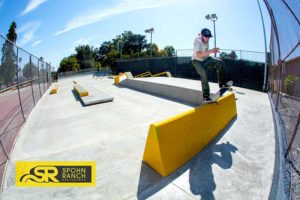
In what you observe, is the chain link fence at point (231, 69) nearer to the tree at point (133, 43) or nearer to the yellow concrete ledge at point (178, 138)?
the yellow concrete ledge at point (178, 138)

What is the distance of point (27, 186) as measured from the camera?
11.1 feet

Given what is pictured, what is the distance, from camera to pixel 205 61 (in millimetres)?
5172

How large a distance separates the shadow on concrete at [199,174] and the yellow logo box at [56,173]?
0.88 metres

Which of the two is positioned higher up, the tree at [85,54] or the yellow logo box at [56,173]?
the tree at [85,54]

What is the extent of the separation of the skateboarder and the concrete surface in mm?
1269

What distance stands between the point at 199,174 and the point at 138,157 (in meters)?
1.26

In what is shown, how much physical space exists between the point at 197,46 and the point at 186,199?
3358 mm

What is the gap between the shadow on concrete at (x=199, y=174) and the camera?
3.05 m

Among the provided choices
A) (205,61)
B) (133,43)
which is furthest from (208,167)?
(133,43)

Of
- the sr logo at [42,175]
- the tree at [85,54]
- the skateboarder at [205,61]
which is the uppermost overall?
the tree at [85,54]

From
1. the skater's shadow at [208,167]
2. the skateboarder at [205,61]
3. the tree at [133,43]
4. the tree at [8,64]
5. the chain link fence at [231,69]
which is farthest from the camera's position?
the tree at [133,43]

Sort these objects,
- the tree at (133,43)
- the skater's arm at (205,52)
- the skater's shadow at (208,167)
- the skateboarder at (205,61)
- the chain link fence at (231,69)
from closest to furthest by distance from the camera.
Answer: the skater's shadow at (208,167)
the skater's arm at (205,52)
the skateboarder at (205,61)
the chain link fence at (231,69)
the tree at (133,43)

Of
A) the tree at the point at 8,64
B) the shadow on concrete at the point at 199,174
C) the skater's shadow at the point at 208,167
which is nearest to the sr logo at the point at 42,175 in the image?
the shadow on concrete at the point at 199,174

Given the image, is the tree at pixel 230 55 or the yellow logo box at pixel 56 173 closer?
the yellow logo box at pixel 56 173
